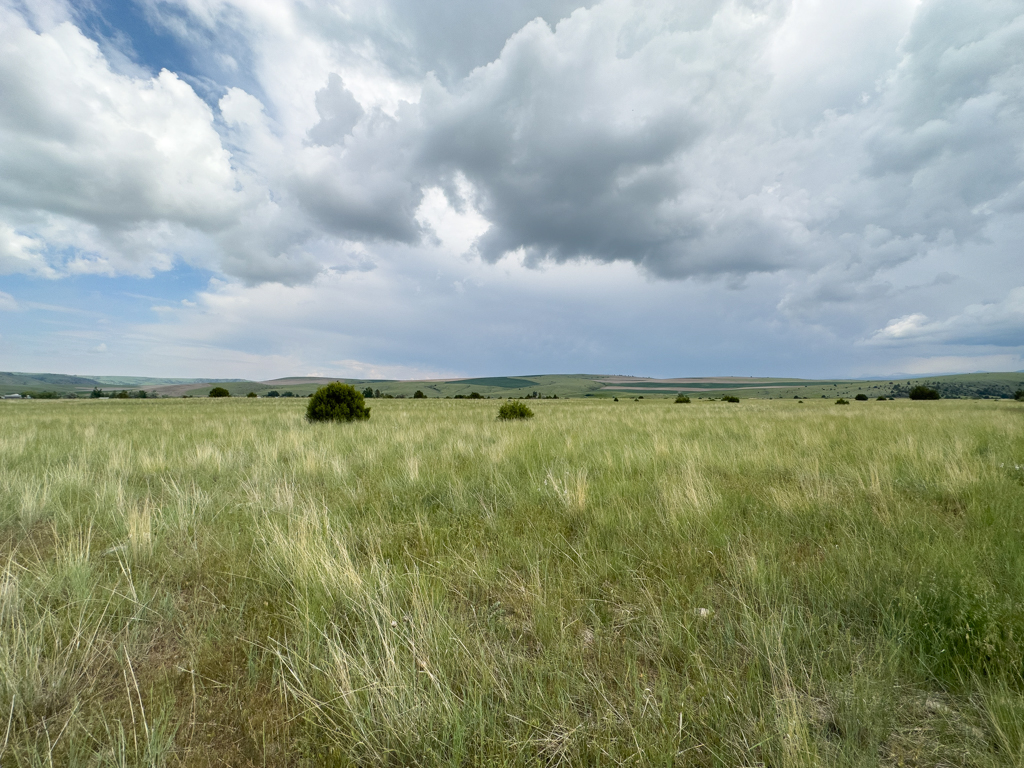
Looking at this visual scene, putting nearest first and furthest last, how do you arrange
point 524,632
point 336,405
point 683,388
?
point 524,632 → point 336,405 → point 683,388

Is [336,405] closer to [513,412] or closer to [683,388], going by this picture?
[513,412]

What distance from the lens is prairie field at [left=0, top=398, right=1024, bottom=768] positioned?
57.5 inches

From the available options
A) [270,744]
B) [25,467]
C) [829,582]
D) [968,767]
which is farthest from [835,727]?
[25,467]

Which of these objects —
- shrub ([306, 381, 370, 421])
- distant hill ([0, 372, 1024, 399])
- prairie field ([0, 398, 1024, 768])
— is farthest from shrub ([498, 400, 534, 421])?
distant hill ([0, 372, 1024, 399])

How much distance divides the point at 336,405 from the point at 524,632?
14582 millimetres

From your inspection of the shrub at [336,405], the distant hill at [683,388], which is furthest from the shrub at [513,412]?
the distant hill at [683,388]

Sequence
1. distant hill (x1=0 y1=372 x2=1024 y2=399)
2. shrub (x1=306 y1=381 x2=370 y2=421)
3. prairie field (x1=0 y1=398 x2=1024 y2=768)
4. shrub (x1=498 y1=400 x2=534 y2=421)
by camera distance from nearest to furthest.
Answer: prairie field (x1=0 y1=398 x2=1024 y2=768), shrub (x1=306 y1=381 x2=370 y2=421), shrub (x1=498 y1=400 x2=534 y2=421), distant hill (x1=0 y1=372 x2=1024 y2=399)

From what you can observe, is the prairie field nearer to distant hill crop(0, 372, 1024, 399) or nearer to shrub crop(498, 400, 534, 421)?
shrub crop(498, 400, 534, 421)

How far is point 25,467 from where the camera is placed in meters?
5.98

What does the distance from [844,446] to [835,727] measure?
795 centimetres

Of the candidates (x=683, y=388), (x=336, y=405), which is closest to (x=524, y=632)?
(x=336, y=405)

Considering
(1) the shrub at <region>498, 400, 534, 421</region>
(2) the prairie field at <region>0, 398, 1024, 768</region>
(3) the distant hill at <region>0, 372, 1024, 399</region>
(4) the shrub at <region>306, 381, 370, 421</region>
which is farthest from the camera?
(3) the distant hill at <region>0, 372, 1024, 399</region>

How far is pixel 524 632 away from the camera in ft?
6.80

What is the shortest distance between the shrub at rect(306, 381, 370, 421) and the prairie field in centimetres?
1071
